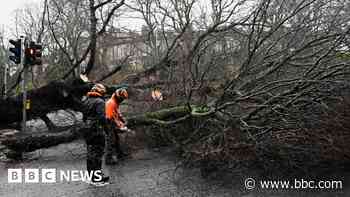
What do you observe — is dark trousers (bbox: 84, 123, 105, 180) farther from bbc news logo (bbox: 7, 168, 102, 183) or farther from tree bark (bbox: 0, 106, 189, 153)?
tree bark (bbox: 0, 106, 189, 153)

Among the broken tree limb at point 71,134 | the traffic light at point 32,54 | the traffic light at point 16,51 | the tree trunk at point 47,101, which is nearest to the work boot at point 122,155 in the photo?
the broken tree limb at point 71,134

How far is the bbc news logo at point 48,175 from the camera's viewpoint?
628 cm

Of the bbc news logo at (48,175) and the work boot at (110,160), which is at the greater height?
the work boot at (110,160)

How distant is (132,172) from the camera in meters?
6.80

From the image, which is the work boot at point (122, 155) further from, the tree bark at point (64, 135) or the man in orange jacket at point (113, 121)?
the tree bark at point (64, 135)

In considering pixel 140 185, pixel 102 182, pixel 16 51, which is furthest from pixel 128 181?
pixel 16 51

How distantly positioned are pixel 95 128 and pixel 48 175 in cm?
166

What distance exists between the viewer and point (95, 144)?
5887mm

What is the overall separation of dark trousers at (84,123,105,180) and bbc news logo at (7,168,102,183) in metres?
0.15

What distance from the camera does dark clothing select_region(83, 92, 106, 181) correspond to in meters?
5.82

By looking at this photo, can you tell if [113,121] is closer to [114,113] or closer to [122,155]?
[114,113]

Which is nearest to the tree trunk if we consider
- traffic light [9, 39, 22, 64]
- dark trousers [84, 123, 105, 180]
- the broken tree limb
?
traffic light [9, 39, 22, 64]

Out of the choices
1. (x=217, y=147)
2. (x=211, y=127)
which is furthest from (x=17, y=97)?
(x=217, y=147)

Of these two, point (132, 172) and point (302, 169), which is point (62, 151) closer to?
point (132, 172)
